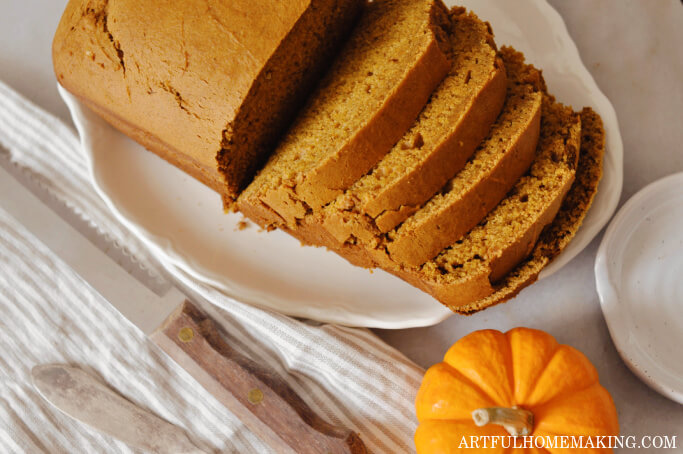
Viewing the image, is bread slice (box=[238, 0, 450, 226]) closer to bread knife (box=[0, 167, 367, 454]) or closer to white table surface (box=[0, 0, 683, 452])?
bread knife (box=[0, 167, 367, 454])

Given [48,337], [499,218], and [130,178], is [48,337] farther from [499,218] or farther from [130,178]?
[499,218]

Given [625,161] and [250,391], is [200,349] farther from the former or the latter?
[625,161]

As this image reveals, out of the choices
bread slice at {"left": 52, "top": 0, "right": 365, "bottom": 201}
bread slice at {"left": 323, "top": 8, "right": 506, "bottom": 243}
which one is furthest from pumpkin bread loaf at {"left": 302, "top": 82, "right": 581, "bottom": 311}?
bread slice at {"left": 52, "top": 0, "right": 365, "bottom": 201}

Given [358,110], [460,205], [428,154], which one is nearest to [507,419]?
[460,205]

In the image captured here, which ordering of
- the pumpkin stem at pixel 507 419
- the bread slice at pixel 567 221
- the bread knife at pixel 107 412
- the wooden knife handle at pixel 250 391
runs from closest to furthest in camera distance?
1. the pumpkin stem at pixel 507 419
2. the bread slice at pixel 567 221
3. the wooden knife handle at pixel 250 391
4. the bread knife at pixel 107 412

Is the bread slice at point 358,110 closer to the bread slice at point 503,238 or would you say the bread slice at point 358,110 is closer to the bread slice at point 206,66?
the bread slice at point 206,66

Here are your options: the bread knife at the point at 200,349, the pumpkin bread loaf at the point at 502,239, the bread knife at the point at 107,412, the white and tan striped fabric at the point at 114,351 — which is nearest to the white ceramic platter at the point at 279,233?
the white and tan striped fabric at the point at 114,351
